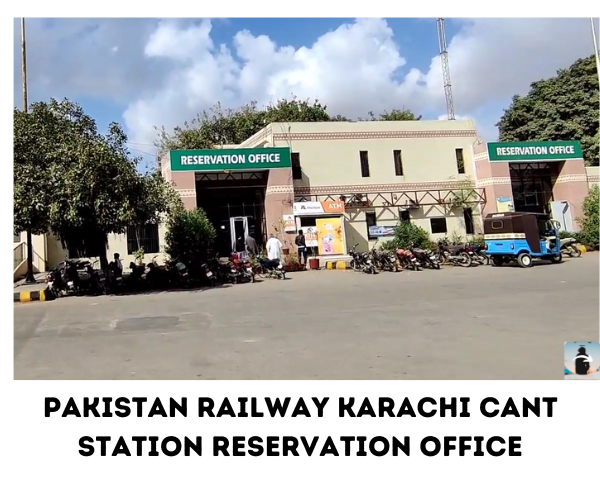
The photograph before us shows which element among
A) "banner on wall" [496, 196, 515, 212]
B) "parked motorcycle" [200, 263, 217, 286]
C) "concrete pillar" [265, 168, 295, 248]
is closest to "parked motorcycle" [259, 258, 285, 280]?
"parked motorcycle" [200, 263, 217, 286]

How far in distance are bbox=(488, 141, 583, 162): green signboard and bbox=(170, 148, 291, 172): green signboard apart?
990cm

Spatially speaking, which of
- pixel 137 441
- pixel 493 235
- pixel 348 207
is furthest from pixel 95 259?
pixel 137 441

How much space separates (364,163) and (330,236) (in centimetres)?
438

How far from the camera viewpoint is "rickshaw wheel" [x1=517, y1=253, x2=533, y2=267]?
638 inches

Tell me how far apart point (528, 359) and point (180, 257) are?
1176cm

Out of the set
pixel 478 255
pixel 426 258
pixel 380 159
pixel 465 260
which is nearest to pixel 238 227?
pixel 380 159

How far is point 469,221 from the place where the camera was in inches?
945

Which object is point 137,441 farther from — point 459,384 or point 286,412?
point 459,384

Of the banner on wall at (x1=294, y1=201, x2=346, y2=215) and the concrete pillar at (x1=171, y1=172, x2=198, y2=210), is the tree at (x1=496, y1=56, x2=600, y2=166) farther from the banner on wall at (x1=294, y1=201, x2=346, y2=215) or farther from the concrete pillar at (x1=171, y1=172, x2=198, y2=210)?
the concrete pillar at (x1=171, y1=172, x2=198, y2=210)

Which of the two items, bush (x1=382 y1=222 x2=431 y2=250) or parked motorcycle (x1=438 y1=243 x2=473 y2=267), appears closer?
parked motorcycle (x1=438 y1=243 x2=473 y2=267)

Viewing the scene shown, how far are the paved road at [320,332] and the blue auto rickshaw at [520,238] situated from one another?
3.33 metres

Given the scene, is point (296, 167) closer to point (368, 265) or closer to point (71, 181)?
point (368, 265)

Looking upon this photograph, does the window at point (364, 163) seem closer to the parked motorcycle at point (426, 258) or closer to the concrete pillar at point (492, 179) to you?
the concrete pillar at point (492, 179)

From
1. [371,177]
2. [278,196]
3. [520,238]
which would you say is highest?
[371,177]
